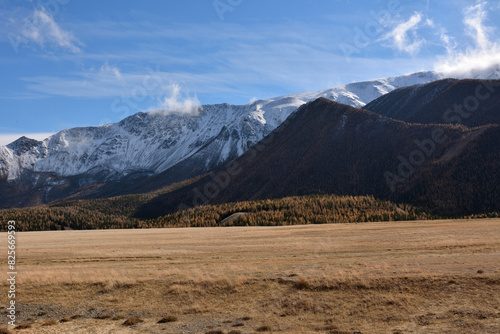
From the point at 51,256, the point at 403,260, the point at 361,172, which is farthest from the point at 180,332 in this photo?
the point at 361,172

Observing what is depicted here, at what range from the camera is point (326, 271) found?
1137 inches

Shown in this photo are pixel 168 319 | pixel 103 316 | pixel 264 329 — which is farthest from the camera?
pixel 103 316

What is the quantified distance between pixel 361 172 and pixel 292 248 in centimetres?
15849

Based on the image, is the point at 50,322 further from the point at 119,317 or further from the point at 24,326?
the point at 119,317

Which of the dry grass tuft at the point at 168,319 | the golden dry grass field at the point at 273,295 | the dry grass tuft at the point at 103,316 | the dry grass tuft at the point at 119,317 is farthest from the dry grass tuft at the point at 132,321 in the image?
the dry grass tuft at the point at 103,316


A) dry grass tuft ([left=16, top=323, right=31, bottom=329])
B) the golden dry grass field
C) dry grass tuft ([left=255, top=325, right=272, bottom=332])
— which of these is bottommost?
dry grass tuft ([left=16, top=323, right=31, bottom=329])

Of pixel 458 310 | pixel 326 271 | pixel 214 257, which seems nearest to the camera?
pixel 458 310

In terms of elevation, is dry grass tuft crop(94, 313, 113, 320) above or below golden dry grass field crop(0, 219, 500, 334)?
below

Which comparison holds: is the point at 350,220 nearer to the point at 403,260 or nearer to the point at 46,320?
the point at 403,260

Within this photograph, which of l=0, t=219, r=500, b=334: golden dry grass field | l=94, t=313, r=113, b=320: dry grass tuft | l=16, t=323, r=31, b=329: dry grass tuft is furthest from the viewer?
l=94, t=313, r=113, b=320: dry grass tuft

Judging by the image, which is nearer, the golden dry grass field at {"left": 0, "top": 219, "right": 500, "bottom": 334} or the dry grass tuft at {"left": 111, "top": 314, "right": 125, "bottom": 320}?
the golden dry grass field at {"left": 0, "top": 219, "right": 500, "bottom": 334}

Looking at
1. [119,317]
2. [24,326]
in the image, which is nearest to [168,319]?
[119,317]

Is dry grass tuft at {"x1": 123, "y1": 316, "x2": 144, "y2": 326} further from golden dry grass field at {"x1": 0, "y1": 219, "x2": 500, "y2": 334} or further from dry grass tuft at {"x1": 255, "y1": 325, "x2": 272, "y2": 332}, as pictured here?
dry grass tuft at {"x1": 255, "y1": 325, "x2": 272, "y2": 332}

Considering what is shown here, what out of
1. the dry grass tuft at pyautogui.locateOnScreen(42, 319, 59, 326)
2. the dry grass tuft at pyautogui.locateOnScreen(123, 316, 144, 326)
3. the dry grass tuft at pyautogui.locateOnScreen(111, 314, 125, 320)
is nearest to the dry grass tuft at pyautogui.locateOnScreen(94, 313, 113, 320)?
the dry grass tuft at pyautogui.locateOnScreen(111, 314, 125, 320)
